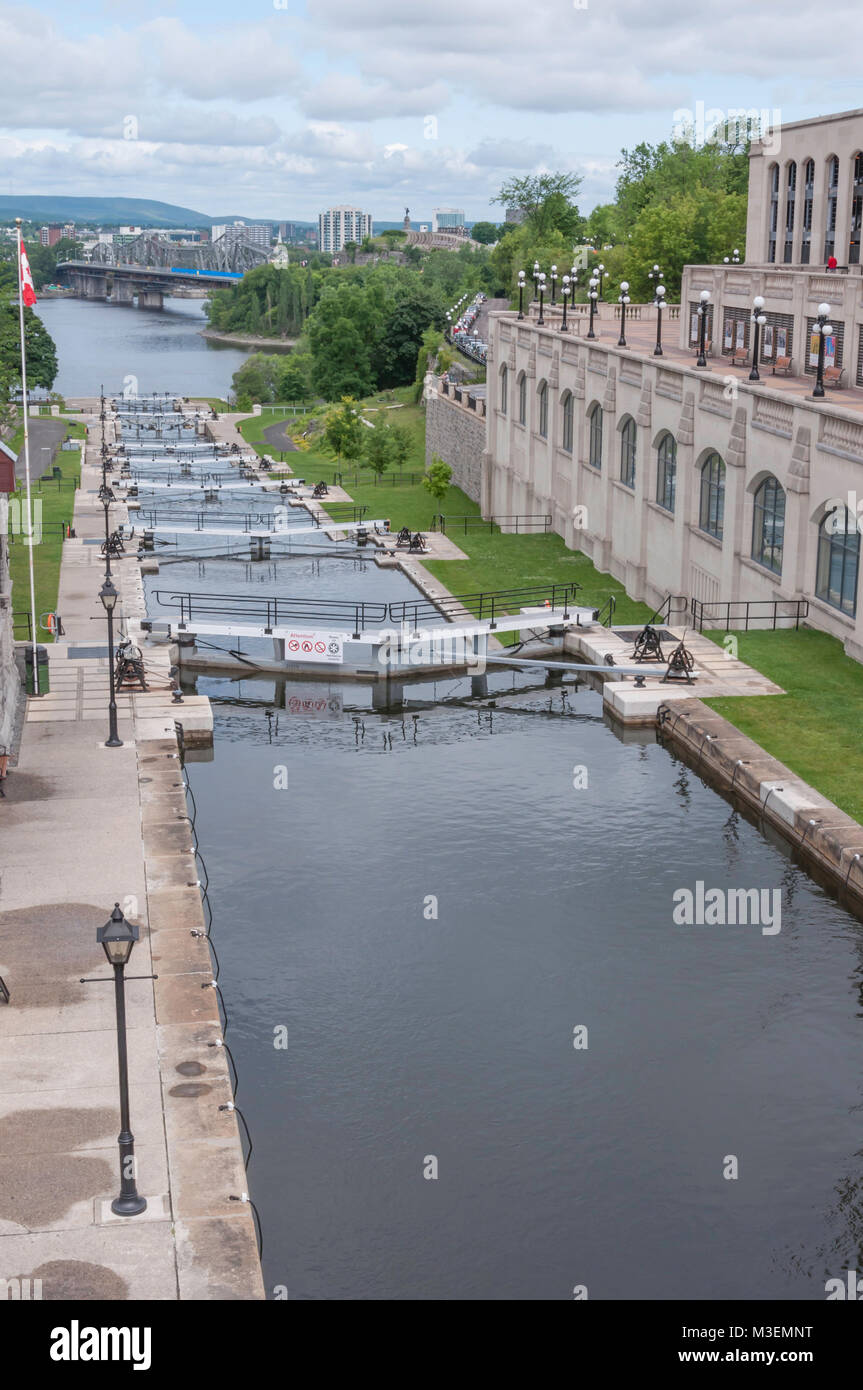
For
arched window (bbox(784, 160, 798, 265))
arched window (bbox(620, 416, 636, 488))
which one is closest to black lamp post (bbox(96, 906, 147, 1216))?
arched window (bbox(620, 416, 636, 488))

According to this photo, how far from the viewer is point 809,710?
36.0 meters

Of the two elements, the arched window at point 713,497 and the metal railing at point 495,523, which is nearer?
the arched window at point 713,497

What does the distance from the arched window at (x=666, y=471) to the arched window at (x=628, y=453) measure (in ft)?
9.32

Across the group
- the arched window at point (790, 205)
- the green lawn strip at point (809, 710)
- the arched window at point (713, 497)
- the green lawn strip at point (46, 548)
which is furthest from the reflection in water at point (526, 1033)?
the arched window at point (790, 205)

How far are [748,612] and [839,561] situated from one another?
443 cm

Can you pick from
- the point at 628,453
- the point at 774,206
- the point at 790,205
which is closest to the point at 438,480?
the point at 774,206

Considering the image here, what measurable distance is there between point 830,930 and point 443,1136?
9203mm

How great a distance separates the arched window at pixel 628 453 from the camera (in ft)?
182

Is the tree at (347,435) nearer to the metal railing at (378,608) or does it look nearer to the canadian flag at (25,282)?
the metal railing at (378,608)

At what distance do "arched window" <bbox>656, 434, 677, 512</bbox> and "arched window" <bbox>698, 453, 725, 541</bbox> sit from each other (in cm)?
221

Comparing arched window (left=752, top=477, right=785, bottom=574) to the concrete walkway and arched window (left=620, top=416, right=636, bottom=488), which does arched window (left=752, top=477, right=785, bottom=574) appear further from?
the concrete walkway

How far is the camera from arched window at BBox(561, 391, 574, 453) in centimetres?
6375

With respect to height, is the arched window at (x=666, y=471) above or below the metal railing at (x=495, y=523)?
above

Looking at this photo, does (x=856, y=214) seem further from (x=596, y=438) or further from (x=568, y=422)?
(x=568, y=422)
